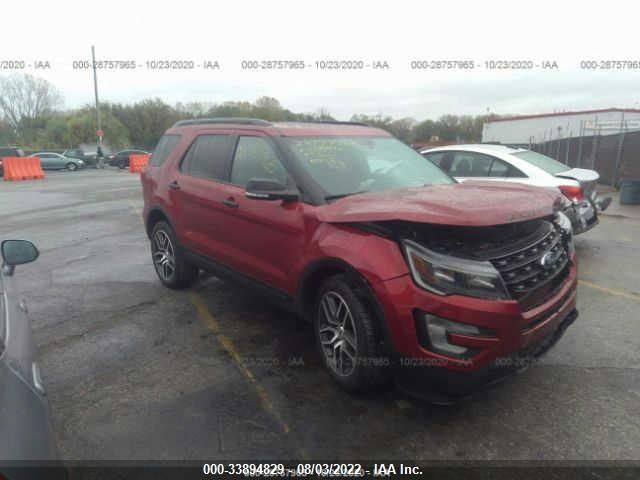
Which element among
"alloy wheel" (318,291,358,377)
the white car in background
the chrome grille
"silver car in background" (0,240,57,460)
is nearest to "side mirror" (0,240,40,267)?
"silver car in background" (0,240,57,460)

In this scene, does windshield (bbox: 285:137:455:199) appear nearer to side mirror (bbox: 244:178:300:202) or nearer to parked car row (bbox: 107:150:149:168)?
side mirror (bbox: 244:178:300:202)

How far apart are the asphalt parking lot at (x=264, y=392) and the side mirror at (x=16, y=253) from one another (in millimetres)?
1098

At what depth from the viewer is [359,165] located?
3.59 meters

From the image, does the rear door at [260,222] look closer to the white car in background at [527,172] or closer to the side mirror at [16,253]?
the side mirror at [16,253]

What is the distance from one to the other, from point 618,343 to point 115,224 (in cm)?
922

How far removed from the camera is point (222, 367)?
3363mm

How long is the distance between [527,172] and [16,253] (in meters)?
6.14

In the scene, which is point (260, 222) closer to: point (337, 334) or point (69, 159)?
point (337, 334)

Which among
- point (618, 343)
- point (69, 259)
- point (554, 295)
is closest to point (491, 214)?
point (554, 295)

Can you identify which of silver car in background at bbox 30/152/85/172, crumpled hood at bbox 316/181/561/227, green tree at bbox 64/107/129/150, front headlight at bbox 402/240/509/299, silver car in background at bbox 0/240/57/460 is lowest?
silver car in background at bbox 30/152/85/172

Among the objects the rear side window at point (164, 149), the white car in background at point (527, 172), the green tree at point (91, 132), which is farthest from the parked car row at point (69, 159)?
the white car in background at point (527, 172)

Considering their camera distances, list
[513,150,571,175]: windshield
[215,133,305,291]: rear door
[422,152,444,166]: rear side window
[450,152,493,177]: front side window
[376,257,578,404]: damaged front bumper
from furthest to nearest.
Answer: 1. [422,152,444,166]: rear side window
2. [450,152,493,177]: front side window
3. [513,150,571,175]: windshield
4. [215,133,305,291]: rear door
5. [376,257,578,404]: damaged front bumper

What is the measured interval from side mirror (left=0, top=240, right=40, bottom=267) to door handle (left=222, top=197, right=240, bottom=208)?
1.59 meters

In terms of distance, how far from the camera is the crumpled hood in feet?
7.72
